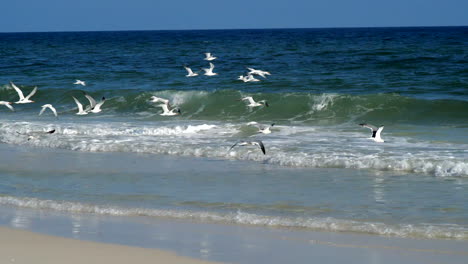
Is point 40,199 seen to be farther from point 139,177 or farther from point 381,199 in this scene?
point 381,199

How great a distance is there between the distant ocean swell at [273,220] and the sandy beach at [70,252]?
1533 mm

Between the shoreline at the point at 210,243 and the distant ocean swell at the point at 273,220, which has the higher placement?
the distant ocean swell at the point at 273,220

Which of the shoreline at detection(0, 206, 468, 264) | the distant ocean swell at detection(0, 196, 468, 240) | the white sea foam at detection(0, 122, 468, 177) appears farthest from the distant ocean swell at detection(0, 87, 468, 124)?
the shoreline at detection(0, 206, 468, 264)

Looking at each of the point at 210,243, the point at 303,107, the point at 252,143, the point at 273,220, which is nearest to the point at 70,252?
the point at 210,243

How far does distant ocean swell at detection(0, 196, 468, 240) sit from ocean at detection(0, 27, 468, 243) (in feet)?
0.08

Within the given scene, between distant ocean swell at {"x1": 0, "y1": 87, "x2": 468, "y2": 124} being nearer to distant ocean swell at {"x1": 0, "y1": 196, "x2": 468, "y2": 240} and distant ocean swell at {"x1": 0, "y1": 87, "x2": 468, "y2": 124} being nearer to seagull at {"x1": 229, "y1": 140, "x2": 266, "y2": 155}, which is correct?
seagull at {"x1": 229, "y1": 140, "x2": 266, "y2": 155}

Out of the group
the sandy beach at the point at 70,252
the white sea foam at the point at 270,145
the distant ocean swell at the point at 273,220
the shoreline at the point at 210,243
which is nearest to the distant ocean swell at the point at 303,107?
the white sea foam at the point at 270,145

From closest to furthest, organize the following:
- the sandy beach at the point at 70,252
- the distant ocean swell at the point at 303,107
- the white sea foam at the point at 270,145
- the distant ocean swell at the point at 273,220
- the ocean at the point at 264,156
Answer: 1. the sandy beach at the point at 70,252
2. the distant ocean swell at the point at 273,220
3. the ocean at the point at 264,156
4. the white sea foam at the point at 270,145
5. the distant ocean swell at the point at 303,107

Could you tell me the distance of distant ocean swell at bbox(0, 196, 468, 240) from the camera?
28.5ft

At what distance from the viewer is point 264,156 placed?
14375mm

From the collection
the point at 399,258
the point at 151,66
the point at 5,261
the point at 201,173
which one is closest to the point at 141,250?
the point at 5,261

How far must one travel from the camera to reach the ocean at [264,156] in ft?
32.6

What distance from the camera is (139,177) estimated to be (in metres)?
12.5

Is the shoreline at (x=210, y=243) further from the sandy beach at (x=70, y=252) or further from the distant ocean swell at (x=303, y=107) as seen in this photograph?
the distant ocean swell at (x=303, y=107)
